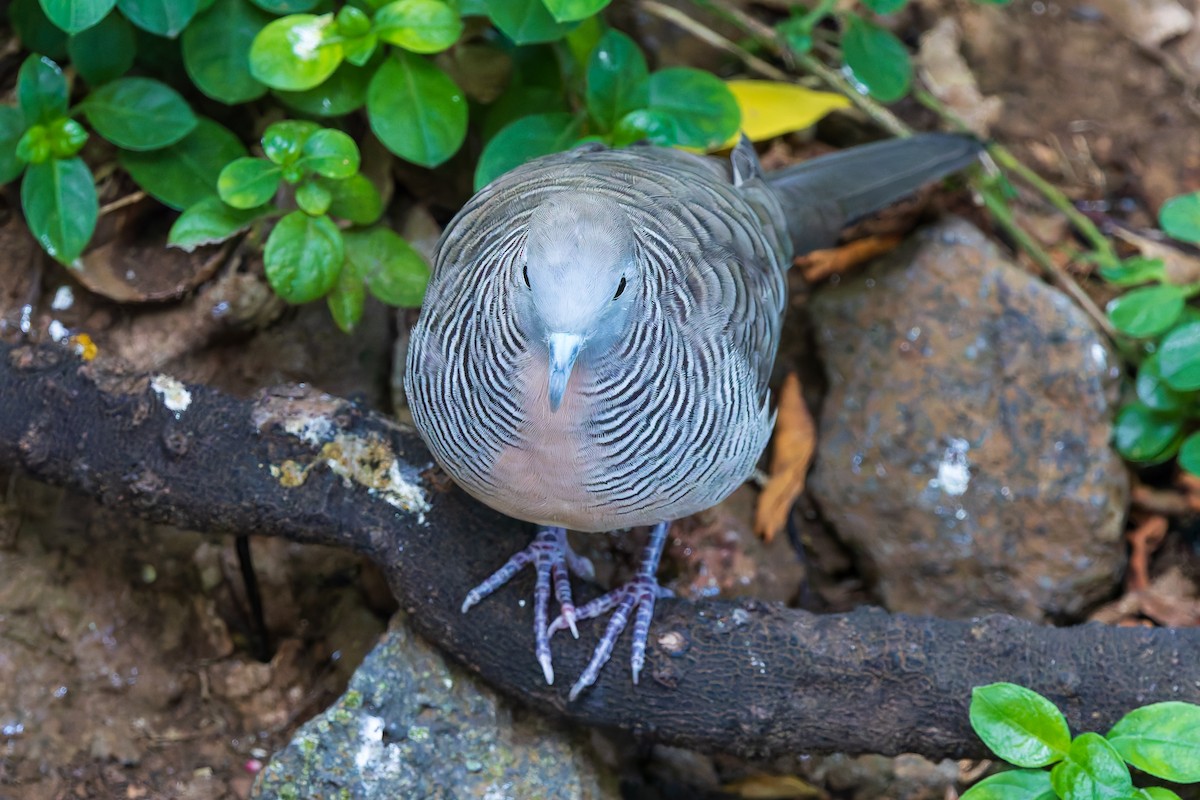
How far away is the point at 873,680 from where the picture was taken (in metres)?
2.85

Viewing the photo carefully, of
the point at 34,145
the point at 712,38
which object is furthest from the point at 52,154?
the point at 712,38

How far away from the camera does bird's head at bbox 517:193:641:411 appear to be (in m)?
2.27

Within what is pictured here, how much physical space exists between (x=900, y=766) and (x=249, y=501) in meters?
1.99

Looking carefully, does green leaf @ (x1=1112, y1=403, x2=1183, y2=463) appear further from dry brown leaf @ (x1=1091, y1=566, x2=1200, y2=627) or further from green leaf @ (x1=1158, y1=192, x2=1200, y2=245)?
green leaf @ (x1=1158, y1=192, x2=1200, y2=245)

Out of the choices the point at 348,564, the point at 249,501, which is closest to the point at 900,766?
the point at 348,564

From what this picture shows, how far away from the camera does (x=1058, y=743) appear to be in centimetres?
257

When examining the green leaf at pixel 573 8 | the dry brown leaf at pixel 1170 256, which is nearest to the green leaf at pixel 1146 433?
the dry brown leaf at pixel 1170 256

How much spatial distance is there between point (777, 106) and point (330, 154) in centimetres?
167

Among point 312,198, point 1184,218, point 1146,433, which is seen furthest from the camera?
point 1146,433

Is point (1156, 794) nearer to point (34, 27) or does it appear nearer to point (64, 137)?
point (64, 137)

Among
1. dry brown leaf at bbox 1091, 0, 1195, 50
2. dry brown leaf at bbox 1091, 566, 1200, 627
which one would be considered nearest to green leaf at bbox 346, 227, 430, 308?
dry brown leaf at bbox 1091, 566, 1200, 627

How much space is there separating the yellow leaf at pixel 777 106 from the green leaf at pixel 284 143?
60.6 inches

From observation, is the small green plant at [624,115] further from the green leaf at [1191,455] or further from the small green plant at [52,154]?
the green leaf at [1191,455]

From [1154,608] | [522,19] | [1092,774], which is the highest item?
[522,19]
